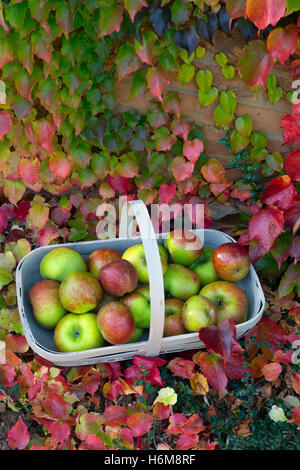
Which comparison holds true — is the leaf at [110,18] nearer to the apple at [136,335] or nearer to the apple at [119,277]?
the apple at [119,277]

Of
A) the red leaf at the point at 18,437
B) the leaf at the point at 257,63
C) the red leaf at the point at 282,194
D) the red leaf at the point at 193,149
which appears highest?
the leaf at the point at 257,63

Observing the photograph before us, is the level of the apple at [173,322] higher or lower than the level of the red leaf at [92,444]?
higher

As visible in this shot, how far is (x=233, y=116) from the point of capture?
5.94ft

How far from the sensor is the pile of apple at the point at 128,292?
1.38m

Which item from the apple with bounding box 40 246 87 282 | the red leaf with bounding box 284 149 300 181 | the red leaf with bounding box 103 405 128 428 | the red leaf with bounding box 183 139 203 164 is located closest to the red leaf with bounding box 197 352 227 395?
the red leaf with bounding box 103 405 128 428

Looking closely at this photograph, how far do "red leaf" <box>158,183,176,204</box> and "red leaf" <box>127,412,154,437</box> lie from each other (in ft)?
2.94

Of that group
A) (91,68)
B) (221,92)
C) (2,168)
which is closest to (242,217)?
(221,92)

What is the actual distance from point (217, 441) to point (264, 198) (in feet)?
2.57

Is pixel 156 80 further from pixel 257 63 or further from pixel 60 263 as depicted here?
pixel 60 263

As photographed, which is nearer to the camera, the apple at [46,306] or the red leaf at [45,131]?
the apple at [46,306]

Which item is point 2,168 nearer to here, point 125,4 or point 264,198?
point 125,4

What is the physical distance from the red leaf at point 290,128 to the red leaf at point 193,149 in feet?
1.04

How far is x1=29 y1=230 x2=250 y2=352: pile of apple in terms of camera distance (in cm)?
138

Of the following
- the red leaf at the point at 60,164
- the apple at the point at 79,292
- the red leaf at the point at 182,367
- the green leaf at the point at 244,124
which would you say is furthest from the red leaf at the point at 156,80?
the red leaf at the point at 182,367
